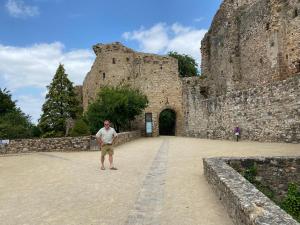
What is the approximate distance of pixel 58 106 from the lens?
3778 centimetres

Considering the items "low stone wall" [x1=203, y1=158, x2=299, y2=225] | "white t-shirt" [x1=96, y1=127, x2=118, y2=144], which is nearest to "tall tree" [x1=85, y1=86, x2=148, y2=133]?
"white t-shirt" [x1=96, y1=127, x2=118, y2=144]

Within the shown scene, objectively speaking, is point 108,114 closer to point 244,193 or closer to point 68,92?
point 68,92

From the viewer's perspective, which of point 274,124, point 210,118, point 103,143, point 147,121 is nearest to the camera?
point 103,143

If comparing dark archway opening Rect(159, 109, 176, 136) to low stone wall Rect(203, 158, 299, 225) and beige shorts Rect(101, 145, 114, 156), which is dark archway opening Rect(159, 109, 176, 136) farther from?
low stone wall Rect(203, 158, 299, 225)

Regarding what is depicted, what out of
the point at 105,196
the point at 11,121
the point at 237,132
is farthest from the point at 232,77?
the point at 11,121

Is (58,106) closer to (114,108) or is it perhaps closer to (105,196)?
(114,108)

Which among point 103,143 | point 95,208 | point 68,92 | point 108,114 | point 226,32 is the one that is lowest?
point 95,208

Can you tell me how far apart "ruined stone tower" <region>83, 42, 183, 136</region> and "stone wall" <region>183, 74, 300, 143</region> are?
240 inches

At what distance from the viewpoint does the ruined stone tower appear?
33.6m

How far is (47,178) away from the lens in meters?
9.23

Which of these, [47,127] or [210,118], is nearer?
[210,118]

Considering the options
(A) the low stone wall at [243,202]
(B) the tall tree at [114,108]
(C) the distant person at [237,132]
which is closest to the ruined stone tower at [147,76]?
(B) the tall tree at [114,108]

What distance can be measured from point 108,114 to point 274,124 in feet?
45.1

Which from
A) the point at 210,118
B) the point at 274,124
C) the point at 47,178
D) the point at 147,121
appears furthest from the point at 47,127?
the point at 47,178
